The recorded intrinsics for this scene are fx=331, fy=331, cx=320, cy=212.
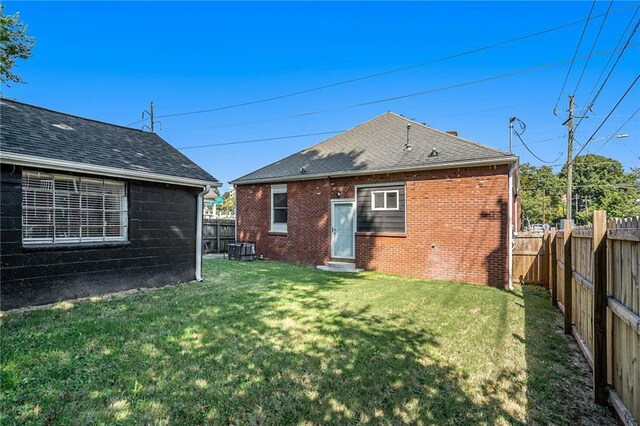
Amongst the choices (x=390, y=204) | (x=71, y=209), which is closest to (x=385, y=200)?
(x=390, y=204)

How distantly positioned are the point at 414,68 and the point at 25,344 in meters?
15.6

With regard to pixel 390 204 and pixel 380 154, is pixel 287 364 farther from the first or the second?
pixel 380 154

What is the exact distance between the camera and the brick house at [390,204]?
8.84 m

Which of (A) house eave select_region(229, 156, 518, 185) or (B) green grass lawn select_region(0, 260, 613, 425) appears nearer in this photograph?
(B) green grass lawn select_region(0, 260, 613, 425)

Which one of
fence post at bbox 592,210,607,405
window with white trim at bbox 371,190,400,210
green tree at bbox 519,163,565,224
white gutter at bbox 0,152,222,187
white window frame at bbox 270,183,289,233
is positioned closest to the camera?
fence post at bbox 592,210,607,405

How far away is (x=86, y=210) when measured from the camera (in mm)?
6668

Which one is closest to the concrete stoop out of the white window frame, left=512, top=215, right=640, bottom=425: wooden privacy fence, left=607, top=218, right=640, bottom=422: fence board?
the white window frame

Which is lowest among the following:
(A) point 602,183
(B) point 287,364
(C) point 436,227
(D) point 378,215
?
(B) point 287,364

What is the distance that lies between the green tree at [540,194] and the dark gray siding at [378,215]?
4273 centimetres

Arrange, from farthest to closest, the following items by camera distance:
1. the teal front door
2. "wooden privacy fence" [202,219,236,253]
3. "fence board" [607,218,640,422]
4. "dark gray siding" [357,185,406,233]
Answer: "wooden privacy fence" [202,219,236,253]
the teal front door
"dark gray siding" [357,185,406,233]
"fence board" [607,218,640,422]

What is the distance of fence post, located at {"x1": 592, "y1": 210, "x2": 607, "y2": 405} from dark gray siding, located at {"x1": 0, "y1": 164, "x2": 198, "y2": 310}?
7796mm

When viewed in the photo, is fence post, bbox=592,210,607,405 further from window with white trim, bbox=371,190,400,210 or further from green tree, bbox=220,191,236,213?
green tree, bbox=220,191,236,213

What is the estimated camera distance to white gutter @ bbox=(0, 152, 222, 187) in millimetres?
5396

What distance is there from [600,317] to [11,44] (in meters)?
20.4
